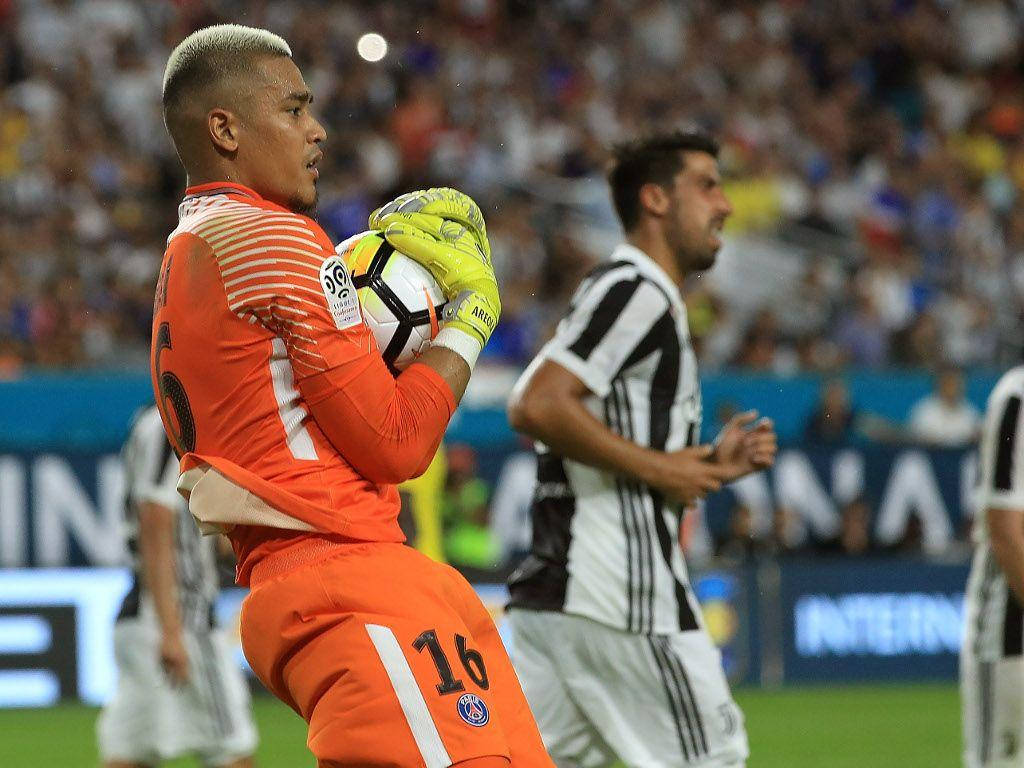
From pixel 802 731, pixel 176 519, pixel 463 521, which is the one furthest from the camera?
pixel 463 521

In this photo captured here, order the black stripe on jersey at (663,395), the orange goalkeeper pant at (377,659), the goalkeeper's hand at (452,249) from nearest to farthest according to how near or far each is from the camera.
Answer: the orange goalkeeper pant at (377,659)
the goalkeeper's hand at (452,249)
the black stripe on jersey at (663,395)

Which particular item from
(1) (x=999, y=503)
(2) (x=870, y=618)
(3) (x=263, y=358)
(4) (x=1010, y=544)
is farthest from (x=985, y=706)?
(2) (x=870, y=618)

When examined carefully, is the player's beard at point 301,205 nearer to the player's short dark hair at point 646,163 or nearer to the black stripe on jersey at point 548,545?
the black stripe on jersey at point 548,545

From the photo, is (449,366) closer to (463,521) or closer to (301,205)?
(301,205)

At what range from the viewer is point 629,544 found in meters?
4.89

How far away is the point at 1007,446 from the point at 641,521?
3.90ft

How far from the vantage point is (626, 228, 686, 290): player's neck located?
5.28m

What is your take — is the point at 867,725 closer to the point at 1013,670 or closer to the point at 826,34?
the point at 1013,670

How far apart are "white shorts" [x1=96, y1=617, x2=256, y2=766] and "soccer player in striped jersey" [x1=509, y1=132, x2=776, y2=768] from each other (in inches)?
75.8

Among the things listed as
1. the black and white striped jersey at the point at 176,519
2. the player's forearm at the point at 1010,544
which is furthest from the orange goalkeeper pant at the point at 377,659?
the black and white striped jersey at the point at 176,519

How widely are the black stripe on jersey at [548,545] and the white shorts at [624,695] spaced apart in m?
0.05

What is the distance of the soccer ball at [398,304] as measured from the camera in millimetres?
3389

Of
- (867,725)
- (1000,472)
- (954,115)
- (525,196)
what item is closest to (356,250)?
(1000,472)

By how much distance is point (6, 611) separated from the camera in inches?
437
